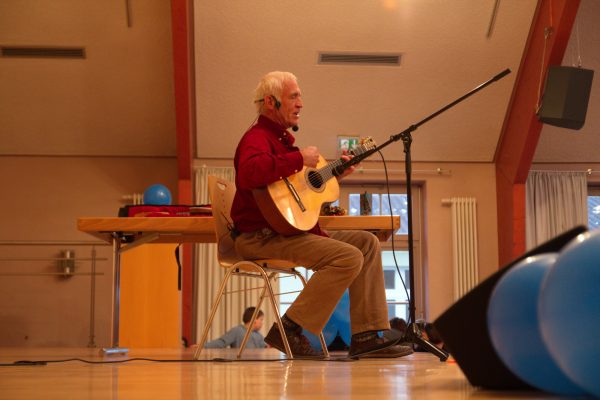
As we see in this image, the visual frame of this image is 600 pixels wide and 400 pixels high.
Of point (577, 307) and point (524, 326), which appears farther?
point (524, 326)

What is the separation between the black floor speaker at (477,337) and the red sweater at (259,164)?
1.59m

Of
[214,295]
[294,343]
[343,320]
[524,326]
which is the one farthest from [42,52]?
[524,326]

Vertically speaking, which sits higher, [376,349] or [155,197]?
[155,197]

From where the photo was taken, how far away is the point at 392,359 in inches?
110

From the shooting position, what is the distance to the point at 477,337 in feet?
4.01

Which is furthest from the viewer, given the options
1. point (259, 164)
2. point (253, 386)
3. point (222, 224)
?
point (222, 224)

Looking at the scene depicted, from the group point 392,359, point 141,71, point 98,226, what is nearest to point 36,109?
point 141,71

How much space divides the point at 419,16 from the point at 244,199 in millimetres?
3672

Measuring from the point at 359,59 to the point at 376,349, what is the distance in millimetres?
4016

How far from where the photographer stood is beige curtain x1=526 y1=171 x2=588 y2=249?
7348 mm

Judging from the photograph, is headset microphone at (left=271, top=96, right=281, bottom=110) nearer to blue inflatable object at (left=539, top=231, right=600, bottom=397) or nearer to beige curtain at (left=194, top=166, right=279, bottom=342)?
blue inflatable object at (left=539, top=231, right=600, bottom=397)

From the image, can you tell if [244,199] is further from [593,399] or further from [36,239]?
[36,239]

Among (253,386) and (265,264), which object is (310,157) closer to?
(265,264)

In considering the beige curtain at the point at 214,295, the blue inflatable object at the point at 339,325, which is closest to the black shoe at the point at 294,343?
the blue inflatable object at the point at 339,325
